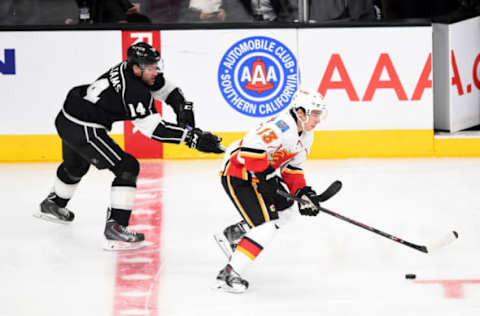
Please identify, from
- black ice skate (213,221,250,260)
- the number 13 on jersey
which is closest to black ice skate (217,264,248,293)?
black ice skate (213,221,250,260)

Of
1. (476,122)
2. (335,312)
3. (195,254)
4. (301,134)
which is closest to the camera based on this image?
(335,312)

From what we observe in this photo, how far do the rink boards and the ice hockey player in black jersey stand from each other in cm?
217

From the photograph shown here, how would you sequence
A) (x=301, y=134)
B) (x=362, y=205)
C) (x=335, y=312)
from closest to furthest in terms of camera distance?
(x=335, y=312) → (x=301, y=134) → (x=362, y=205)

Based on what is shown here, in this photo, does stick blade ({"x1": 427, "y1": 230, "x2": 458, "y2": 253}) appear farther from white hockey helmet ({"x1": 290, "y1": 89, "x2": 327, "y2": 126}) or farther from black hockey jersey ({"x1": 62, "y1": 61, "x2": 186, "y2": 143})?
black hockey jersey ({"x1": 62, "y1": 61, "x2": 186, "y2": 143})

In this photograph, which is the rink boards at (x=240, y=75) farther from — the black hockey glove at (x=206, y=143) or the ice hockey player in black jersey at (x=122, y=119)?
the black hockey glove at (x=206, y=143)

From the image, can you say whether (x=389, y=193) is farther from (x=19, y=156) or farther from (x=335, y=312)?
(x=19, y=156)

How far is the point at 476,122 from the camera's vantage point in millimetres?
8461

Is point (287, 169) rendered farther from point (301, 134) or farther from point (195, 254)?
point (195, 254)

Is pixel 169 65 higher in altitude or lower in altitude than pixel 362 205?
higher

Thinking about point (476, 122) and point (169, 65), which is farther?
point (476, 122)

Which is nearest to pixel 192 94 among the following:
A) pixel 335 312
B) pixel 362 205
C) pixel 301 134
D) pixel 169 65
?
pixel 169 65

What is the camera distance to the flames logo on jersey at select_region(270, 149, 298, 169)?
4809 millimetres

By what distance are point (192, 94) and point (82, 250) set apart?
8.69 ft

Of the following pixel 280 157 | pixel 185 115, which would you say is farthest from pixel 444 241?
pixel 185 115
